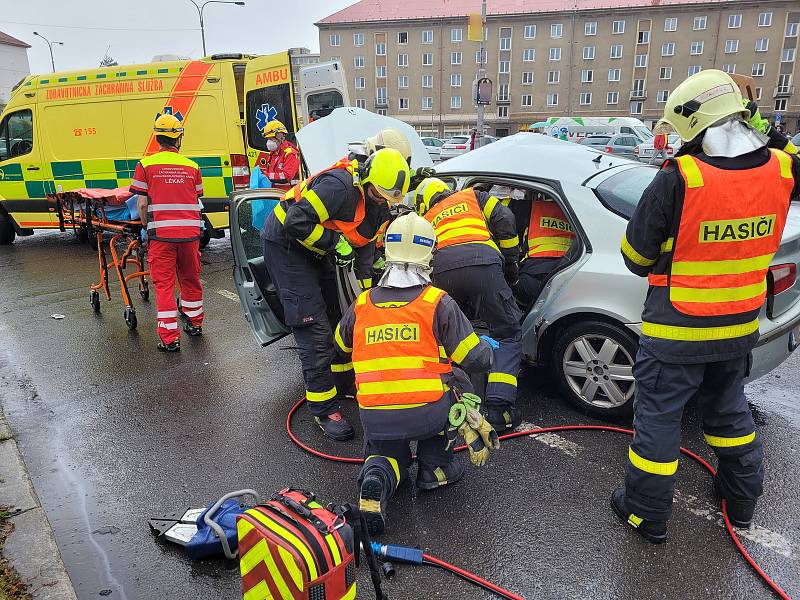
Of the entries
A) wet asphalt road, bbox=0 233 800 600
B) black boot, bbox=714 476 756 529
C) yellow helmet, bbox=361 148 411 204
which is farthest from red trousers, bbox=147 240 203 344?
black boot, bbox=714 476 756 529

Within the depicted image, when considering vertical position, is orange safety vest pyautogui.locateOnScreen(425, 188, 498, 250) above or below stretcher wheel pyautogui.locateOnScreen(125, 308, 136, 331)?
above

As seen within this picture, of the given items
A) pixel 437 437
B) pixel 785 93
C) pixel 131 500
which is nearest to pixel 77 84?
pixel 131 500

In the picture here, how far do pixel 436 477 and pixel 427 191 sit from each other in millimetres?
1900

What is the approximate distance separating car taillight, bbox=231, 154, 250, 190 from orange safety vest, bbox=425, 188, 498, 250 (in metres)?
6.13

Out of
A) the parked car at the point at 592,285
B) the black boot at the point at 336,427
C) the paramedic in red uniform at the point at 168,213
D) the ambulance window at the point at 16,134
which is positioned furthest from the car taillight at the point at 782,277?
the ambulance window at the point at 16,134

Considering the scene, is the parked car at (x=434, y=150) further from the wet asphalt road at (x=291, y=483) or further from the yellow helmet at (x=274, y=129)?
the wet asphalt road at (x=291, y=483)

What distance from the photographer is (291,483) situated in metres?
3.21

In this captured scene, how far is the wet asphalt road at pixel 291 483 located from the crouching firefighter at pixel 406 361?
0.34 m

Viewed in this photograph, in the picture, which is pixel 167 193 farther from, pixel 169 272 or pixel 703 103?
pixel 703 103

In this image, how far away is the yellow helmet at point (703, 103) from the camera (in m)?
2.37

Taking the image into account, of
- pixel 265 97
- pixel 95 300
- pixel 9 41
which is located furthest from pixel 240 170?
pixel 9 41

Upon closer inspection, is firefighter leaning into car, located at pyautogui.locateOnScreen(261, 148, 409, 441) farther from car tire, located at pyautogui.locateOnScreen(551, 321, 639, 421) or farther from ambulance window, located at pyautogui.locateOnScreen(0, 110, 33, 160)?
ambulance window, located at pyautogui.locateOnScreen(0, 110, 33, 160)

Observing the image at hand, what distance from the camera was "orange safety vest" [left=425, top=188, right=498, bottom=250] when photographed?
12.1 ft

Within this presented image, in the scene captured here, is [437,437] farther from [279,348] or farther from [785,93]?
[785,93]
